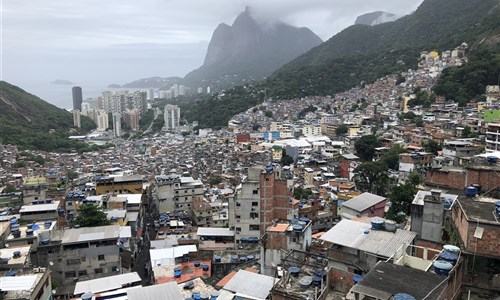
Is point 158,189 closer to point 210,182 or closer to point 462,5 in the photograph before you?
point 210,182

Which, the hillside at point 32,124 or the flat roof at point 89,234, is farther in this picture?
the hillside at point 32,124

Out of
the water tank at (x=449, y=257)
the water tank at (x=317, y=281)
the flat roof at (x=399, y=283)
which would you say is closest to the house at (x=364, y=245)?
the water tank at (x=317, y=281)

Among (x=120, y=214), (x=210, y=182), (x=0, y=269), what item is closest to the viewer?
(x=0, y=269)

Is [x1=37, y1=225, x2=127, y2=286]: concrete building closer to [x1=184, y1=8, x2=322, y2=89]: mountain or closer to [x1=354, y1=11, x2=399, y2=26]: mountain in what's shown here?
[x1=184, y1=8, x2=322, y2=89]: mountain

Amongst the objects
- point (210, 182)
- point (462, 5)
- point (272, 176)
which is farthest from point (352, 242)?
point (462, 5)

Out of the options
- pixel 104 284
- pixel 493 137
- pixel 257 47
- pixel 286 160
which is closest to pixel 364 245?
pixel 104 284

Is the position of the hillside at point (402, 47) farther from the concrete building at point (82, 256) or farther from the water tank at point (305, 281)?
the water tank at point (305, 281)
